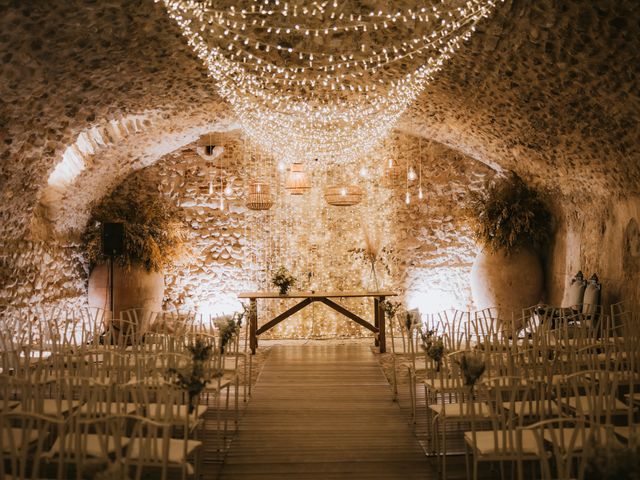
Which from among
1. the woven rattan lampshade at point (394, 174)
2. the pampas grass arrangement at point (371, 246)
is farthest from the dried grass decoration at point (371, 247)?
the woven rattan lampshade at point (394, 174)

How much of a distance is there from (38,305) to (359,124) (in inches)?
199

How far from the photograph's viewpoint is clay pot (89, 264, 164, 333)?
9094mm

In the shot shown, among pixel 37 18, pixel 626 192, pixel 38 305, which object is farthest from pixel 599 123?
pixel 38 305

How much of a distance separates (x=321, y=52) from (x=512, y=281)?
15.7 feet

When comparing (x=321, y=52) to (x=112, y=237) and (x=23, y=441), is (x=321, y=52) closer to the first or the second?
(x=112, y=237)

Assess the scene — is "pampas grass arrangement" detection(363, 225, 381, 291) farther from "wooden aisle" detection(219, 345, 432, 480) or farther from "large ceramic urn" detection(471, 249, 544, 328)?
"wooden aisle" detection(219, 345, 432, 480)

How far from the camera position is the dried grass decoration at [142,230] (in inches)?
359

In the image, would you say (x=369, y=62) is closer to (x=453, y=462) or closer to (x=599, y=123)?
(x=599, y=123)

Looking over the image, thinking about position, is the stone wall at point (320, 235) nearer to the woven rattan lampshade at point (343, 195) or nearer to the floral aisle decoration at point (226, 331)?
the woven rattan lampshade at point (343, 195)

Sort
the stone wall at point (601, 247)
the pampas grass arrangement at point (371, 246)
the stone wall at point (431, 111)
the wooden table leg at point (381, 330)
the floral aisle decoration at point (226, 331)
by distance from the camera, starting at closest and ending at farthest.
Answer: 1. the floral aisle decoration at point (226, 331)
2. the stone wall at point (431, 111)
3. the stone wall at point (601, 247)
4. the wooden table leg at point (381, 330)
5. the pampas grass arrangement at point (371, 246)

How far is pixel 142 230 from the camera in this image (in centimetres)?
928

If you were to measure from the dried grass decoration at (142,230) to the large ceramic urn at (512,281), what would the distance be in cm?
503

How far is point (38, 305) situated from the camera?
308 inches

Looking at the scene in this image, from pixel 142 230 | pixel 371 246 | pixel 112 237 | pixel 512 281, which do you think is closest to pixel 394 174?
pixel 371 246
